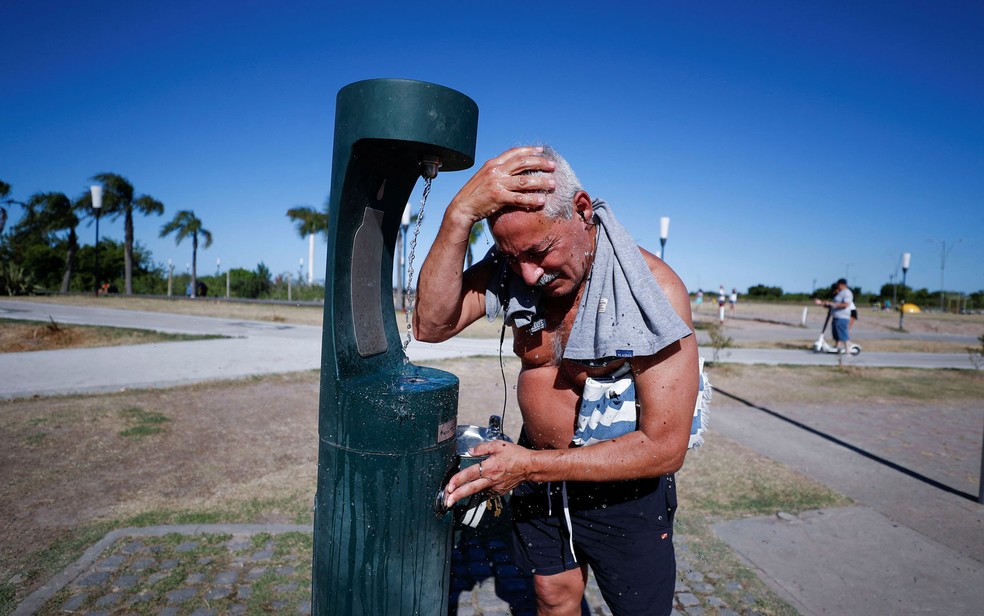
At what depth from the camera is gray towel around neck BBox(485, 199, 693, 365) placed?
1.50 m

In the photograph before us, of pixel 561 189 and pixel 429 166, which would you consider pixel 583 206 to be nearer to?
pixel 561 189

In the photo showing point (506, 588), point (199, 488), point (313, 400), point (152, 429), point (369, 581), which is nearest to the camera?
point (369, 581)

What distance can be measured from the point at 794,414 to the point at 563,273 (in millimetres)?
6360

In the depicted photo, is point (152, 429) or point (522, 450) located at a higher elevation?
point (522, 450)

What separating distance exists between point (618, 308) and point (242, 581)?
7.62ft

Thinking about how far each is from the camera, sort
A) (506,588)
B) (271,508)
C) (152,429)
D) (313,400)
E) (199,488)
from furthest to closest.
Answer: (313,400)
(152,429)
(199,488)
(271,508)
(506,588)

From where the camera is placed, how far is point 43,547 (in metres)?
3.00

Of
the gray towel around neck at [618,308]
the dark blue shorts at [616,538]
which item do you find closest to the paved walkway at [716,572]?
the dark blue shorts at [616,538]

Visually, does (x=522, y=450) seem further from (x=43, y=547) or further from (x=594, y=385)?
(x=43, y=547)

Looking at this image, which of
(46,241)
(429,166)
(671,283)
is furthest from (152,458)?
(46,241)

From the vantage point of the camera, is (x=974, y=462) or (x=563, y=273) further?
(x=974, y=462)

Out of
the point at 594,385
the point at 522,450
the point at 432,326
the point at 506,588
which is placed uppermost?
the point at 432,326

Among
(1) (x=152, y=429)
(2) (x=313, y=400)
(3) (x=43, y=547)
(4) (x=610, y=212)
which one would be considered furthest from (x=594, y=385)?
(2) (x=313, y=400)

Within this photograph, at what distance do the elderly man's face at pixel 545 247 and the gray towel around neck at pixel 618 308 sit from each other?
0.20 ft
